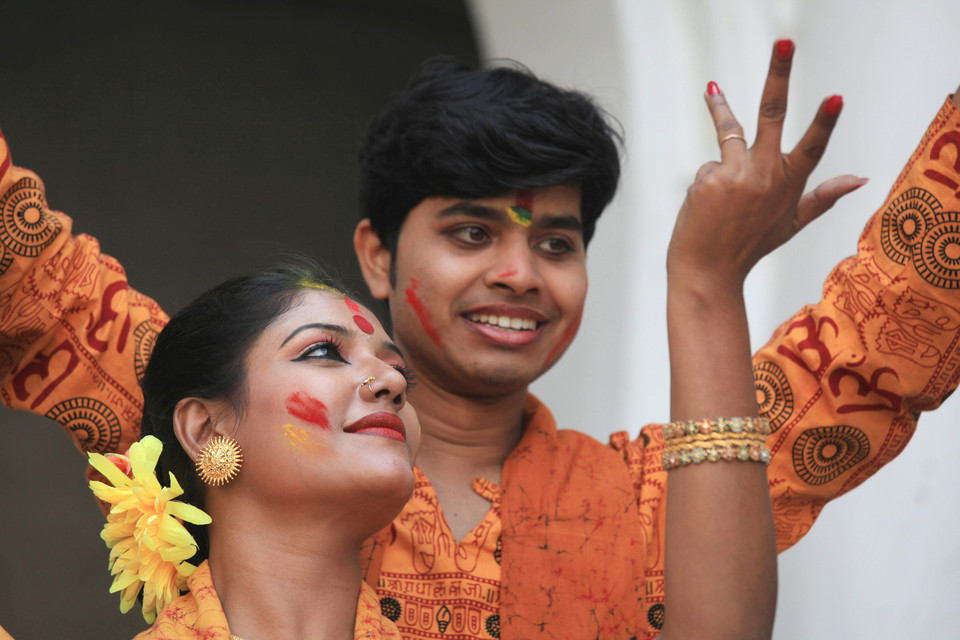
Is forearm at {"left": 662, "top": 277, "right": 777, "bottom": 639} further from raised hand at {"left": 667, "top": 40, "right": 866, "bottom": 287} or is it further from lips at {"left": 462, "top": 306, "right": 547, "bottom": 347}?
lips at {"left": 462, "top": 306, "right": 547, "bottom": 347}

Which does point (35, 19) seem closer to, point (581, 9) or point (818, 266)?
point (581, 9)

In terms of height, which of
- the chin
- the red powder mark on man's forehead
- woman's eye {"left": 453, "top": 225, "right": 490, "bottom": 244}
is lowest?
the chin

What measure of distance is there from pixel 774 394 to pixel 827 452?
0.58 ft

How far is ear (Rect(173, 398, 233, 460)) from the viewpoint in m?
2.22

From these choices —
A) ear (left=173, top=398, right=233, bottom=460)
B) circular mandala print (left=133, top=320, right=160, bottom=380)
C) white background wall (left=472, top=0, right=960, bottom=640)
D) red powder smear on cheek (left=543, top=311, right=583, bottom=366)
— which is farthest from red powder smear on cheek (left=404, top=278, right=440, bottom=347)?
white background wall (left=472, top=0, right=960, bottom=640)

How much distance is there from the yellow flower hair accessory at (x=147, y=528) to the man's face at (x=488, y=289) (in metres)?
0.85

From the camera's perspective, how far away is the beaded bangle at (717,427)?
212 centimetres

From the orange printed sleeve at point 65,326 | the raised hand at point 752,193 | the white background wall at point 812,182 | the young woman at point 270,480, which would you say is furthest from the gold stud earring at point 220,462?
the white background wall at point 812,182

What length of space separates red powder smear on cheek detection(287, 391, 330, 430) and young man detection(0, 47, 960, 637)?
0.54 metres

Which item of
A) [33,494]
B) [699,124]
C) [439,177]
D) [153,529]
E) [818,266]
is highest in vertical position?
[699,124]

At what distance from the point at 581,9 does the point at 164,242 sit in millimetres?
2281

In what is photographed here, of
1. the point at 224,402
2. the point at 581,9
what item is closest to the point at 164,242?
the point at 581,9

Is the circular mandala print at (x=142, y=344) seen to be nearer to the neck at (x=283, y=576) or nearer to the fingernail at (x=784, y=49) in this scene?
the neck at (x=283, y=576)

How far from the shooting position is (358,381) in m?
2.19
